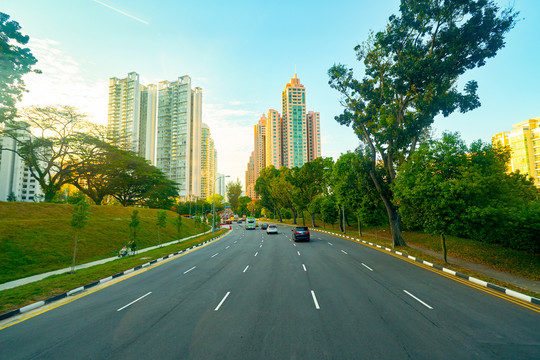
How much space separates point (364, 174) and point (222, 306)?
20449mm

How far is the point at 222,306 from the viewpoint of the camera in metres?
8.42

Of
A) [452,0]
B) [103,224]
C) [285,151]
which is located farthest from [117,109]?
[452,0]

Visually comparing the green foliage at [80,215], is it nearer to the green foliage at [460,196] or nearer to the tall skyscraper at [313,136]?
the green foliage at [460,196]

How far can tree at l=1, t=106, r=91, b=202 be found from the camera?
35875mm

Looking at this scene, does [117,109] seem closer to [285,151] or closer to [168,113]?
[168,113]

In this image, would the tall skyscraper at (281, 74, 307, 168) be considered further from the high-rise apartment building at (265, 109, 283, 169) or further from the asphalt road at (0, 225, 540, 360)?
the asphalt road at (0, 225, 540, 360)

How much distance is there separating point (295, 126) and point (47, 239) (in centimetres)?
12763

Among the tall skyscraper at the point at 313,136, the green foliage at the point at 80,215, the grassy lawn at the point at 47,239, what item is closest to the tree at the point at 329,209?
the grassy lawn at the point at 47,239

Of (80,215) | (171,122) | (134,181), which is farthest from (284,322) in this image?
(171,122)

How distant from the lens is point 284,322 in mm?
7051

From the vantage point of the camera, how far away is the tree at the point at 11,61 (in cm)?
2025

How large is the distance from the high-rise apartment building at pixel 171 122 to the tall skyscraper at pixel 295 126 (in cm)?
4896

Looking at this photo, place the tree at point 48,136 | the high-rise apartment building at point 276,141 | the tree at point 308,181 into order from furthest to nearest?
the high-rise apartment building at point 276,141 < the tree at point 308,181 < the tree at point 48,136

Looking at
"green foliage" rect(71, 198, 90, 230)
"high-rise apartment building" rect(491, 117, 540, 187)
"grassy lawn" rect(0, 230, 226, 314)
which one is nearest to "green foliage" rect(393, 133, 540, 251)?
"grassy lawn" rect(0, 230, 226, 314)
